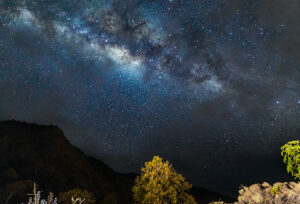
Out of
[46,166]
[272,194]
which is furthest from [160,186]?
[46,166]

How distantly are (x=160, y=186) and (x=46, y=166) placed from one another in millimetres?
81508

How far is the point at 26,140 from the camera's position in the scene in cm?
12100

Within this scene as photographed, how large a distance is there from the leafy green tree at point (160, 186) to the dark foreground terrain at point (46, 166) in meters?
35.7

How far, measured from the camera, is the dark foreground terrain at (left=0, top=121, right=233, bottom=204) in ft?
259

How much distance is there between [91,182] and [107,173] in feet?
169

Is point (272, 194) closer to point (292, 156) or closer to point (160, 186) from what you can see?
point (292, 156)

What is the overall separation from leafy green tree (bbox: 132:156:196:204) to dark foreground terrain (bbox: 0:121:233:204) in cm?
3569

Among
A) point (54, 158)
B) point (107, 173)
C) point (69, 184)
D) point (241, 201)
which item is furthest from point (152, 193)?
point (107, 173)

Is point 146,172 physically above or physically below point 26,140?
below

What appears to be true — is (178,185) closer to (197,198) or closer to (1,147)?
(1,147)

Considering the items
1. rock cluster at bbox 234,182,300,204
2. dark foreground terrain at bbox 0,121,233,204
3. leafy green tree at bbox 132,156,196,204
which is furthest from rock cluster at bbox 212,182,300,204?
dark foreground terrain at bbox 0,121,233,204

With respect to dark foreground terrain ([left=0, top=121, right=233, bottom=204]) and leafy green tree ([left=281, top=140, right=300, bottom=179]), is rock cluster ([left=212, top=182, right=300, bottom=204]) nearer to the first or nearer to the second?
leafy green tree ([left=281, top=140, right=300, bottom=179])

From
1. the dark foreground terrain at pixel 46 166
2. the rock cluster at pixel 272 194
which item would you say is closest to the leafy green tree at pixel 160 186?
the rock cluster at pixel 272 194

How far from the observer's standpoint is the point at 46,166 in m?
96.3
